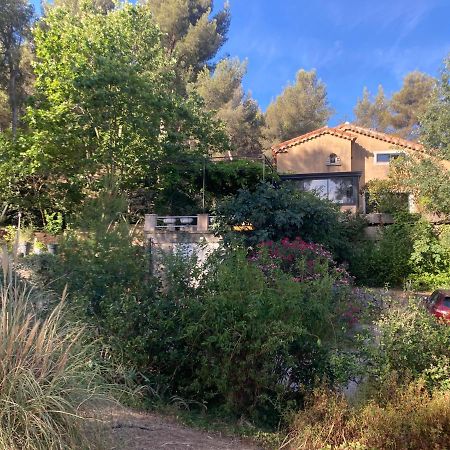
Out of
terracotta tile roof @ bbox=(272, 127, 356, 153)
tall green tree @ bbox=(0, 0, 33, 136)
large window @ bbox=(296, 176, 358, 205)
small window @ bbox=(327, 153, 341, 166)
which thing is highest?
tall green tree @ bbox=(0, 0, 33, 136)

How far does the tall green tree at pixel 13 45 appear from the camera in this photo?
23141mm

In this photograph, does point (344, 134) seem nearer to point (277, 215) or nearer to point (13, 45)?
point (277, 215)

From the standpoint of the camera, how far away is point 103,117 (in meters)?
17.9

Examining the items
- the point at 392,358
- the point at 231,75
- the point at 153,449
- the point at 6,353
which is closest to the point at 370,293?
the point at 392,358

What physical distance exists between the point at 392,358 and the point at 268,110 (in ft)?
→ 125

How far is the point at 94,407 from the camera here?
3.25 metres

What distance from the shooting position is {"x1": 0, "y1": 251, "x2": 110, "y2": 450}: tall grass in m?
2.88

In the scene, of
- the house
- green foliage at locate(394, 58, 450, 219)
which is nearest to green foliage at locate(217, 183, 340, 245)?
green foliage at locate(394, 58, 450, 219)

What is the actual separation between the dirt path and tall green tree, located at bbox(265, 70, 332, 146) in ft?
116

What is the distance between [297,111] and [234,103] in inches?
257

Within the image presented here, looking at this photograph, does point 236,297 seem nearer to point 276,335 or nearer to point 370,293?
point 276,335

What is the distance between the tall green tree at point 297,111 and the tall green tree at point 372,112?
8.43 m

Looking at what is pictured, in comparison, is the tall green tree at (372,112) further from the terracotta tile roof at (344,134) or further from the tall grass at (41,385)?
the tall grass at (41,385)

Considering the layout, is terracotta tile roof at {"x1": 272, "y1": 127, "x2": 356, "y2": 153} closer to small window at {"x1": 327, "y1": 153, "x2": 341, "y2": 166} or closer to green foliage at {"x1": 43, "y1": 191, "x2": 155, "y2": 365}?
small window at {"x1": 327, "y1": 153, "x2": 341, "y2": 166}
